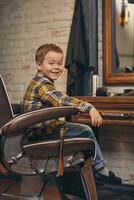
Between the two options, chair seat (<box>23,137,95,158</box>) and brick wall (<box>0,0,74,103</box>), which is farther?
brick wall (<box>0,0,74,103</box>)

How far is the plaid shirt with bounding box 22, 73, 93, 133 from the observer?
2.00 meters

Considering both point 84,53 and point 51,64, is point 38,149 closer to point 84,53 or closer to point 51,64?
point 51,64

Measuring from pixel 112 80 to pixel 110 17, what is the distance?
576 mm

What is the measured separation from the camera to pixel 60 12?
3.42 m

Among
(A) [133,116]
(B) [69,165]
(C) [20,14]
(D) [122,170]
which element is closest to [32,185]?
(B) [69,165]

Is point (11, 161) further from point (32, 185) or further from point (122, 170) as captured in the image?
point (122, 170)

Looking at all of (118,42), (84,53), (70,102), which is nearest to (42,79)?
(70,102)

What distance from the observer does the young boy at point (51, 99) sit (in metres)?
2.00

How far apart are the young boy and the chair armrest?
151 millimetres

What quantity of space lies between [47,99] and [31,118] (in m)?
0.27

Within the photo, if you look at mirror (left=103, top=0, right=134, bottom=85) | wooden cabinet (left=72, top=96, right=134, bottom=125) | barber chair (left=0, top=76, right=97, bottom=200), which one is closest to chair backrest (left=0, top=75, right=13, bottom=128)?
barber chair (left=0, top=76, right=97, bottom=200)

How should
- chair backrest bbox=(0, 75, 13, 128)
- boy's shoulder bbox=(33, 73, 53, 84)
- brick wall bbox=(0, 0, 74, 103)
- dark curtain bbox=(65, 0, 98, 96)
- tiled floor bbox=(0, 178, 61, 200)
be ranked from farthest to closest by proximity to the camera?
brick wall bbox=(0, 0, 74, 103) < dark curtain bbox=(65, 0, 98, 96) < tiled floor bbox=(0, 178, 61, 200) < boy's shoulder bbox=(33, 73, 53, 84) < chair backrest bbox=(0, 75, 13, 128)

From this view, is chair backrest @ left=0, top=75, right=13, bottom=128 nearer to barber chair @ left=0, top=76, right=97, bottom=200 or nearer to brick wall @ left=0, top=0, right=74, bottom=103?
barber chair @ left=0, top=76, right=97, bottom=200

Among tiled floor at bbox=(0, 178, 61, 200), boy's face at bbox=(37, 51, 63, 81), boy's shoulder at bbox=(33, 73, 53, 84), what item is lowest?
tiled floor at bbox=(0, 178, 61, 200)
